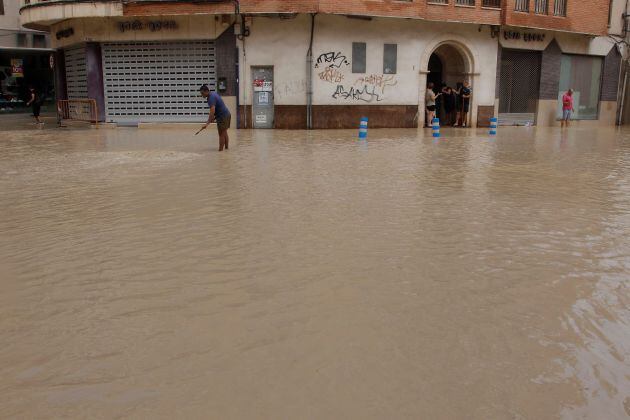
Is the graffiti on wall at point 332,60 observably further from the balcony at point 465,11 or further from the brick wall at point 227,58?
the balcony at point 465,11

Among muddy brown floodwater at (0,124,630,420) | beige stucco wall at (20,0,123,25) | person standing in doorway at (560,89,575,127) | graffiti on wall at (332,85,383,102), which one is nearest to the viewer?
muddy brown floodwater at (0,124,630,420)

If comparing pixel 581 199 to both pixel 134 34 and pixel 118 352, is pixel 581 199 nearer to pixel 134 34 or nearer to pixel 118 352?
pixel 118 352

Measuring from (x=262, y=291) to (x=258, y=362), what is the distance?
107 centimetres

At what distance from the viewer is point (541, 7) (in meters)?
24.2

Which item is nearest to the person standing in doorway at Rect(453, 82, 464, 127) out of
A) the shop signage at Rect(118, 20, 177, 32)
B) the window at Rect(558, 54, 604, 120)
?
Result: the window at Rect(558, 54, 604, 120)

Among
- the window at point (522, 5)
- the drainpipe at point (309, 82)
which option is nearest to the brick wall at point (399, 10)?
the window at point (522, 5)

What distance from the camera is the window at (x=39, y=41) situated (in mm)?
31031

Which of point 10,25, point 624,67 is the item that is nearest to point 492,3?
point 624,67

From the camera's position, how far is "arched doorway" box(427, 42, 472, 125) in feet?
79.0

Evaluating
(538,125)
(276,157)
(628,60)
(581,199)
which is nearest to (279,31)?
(276,157)

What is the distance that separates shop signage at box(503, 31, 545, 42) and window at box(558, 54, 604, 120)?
2016 millimetres

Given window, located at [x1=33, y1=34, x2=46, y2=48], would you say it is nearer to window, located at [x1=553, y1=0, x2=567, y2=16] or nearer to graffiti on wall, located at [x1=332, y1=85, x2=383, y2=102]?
graffiti on wall, located at [x1=332, y1=85, x2=383, y2=102]

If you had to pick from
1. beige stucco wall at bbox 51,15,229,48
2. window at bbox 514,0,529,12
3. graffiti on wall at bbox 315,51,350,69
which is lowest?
graffiti on wall at bbox 315,51,350,69

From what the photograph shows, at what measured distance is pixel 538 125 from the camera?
25562 mm
